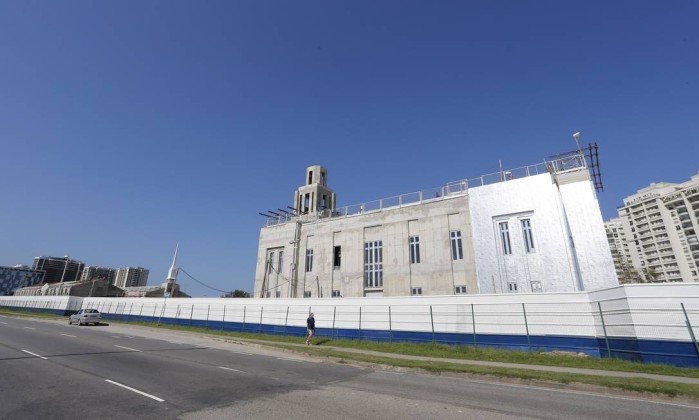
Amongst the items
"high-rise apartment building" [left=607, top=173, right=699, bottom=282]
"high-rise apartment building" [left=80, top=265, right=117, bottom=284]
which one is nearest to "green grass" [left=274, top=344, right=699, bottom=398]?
"high-rise apartment building" [left=607, top=173, right=699, bottom=282]

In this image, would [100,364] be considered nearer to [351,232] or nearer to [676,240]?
[351,232]

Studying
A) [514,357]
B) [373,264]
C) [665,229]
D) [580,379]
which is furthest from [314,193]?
[665,229]

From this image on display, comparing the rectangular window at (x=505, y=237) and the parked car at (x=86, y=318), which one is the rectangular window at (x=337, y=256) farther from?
Result: the parked car at (x=86, y=318)

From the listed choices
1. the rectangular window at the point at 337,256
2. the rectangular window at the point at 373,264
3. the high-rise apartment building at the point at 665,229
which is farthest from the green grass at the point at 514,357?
the high-rise apartment building at the point at 665,229

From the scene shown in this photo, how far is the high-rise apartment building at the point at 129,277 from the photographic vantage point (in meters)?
152

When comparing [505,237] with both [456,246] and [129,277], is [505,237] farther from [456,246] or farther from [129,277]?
[129,277]

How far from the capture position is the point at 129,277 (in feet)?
502

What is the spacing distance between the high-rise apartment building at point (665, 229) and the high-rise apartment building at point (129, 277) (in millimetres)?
183794

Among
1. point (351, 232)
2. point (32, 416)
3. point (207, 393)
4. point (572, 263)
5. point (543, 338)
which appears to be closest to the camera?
point (32, 416)

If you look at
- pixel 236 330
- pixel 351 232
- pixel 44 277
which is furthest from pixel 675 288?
pixel 44 277

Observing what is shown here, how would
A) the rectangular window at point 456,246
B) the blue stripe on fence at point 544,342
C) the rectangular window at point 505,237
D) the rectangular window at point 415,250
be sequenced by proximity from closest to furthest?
the blue stripe on fence at point 544,342, the rectangular window at point 505,237, the rectangular window at point 456,246, the rectangular window at point 415,250

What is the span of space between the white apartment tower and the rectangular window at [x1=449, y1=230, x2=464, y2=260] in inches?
3111

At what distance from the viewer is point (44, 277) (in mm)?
155750

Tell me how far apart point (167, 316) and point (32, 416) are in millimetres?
38593
